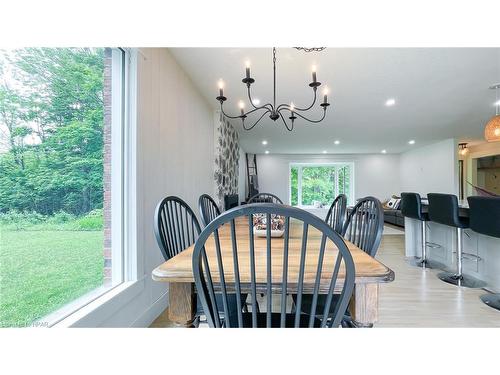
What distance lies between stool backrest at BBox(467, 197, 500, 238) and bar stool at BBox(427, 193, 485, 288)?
0.34 m

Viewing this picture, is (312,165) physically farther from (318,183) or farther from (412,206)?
(412,206)

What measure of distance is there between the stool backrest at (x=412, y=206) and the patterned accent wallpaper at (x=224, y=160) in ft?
9.21

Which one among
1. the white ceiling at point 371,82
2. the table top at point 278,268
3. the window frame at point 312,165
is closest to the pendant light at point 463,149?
the white ceiling at point 371,82

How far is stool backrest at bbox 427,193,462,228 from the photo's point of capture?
2642mm

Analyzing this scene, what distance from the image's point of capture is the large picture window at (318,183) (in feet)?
29.0

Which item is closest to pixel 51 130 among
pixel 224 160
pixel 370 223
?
pixel 370 223

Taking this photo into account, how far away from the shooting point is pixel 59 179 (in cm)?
132

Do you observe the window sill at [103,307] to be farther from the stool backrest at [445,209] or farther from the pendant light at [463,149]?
the pendant light at [463,149]

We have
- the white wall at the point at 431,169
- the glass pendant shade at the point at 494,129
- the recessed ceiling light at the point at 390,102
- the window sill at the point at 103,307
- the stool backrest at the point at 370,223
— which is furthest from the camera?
the white wall at the point at 431,169

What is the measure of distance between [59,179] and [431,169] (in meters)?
8.51

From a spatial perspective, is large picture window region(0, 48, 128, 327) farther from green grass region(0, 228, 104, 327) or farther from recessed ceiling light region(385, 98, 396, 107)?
recessed ceiling light region(385, 98, 396, 107)

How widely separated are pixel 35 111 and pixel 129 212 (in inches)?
31.4
